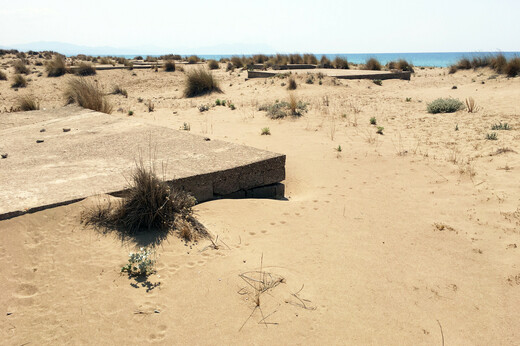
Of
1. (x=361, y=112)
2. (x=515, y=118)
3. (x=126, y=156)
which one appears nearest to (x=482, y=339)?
(x=126, y=156)

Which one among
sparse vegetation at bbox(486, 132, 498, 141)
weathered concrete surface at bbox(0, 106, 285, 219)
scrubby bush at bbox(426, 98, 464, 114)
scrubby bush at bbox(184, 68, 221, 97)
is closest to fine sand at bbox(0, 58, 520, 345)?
weathered concrete surface at bbox(0, 106, 285, 219)

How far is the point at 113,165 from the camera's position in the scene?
4566 millimetres

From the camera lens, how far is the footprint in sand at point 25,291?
252cm

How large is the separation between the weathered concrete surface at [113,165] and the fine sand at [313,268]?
262mm

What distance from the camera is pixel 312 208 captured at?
175 inches

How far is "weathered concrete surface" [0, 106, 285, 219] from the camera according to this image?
3.67 metres

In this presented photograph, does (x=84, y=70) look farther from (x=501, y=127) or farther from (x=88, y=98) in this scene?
(x=501, y=127)

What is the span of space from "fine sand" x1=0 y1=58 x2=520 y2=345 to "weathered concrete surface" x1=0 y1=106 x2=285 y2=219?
0.26m

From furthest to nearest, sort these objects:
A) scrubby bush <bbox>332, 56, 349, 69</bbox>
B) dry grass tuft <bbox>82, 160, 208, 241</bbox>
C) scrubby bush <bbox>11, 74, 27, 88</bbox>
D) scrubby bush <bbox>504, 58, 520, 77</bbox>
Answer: scrubby bush <bbox>332, 56, 349, 69</bbox>
scrubby bush <bbox>11, 74, 27, 88</bbox>
scrubby bush <bbox>504, 58, 520, 77</bbox>
dry grass tuft <bbox>82, 160, 208, 241</bbox>

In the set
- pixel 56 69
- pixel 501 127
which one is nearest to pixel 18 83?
pixel 56 69

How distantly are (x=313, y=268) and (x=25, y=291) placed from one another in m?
2.13

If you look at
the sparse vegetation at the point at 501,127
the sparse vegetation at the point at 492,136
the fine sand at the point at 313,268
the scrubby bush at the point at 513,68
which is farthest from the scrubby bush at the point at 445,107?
the scrubby bush at the point at 513,68

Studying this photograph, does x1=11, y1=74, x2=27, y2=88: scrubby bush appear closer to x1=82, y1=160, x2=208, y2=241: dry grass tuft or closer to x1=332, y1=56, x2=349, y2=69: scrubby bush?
x1=82, y1=160, x2=208, y2=241: dry grass tuft

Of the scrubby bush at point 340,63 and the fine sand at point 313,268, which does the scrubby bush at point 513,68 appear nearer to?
the scrubby bush at point 340,63
